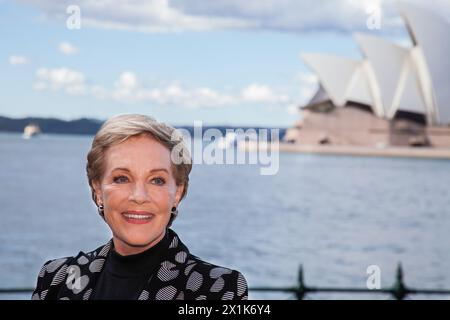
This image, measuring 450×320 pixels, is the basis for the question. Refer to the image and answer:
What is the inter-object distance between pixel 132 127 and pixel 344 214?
20.4 meters

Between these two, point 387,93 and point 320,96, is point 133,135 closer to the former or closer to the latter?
point 387,93

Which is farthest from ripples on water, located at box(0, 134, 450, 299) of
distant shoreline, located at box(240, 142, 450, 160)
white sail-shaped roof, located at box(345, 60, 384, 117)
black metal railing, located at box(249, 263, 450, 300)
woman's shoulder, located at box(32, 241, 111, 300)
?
woman's shoulder, located at box(32, 241, 111, 300)

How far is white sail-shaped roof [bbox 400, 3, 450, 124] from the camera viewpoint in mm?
21266

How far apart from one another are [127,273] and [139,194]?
0.11 m

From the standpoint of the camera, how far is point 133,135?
94cm

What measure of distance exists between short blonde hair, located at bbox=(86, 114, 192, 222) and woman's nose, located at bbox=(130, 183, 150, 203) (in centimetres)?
4

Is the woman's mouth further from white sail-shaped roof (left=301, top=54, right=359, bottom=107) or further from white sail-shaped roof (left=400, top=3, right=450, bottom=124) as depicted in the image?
white sail-shaped roof (left=301, top=54, right=359, bottom=107)

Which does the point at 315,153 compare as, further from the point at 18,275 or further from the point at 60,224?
the point at 18,275

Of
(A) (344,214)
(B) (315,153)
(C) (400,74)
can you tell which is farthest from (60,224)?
(B) (315,153)

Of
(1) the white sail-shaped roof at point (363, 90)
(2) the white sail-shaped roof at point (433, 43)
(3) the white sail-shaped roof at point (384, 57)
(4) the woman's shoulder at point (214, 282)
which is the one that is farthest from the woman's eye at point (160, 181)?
(1) the white sail-shaped roof at point (363, 90)

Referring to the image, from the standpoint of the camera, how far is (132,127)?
935 millimetres

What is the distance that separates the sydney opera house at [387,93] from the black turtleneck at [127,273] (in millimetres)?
20586

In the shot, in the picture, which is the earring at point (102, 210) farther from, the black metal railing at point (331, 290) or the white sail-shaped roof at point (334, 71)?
the white sail-shaped roof at point (334, 71)

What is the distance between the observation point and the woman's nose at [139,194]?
952 millimetres
